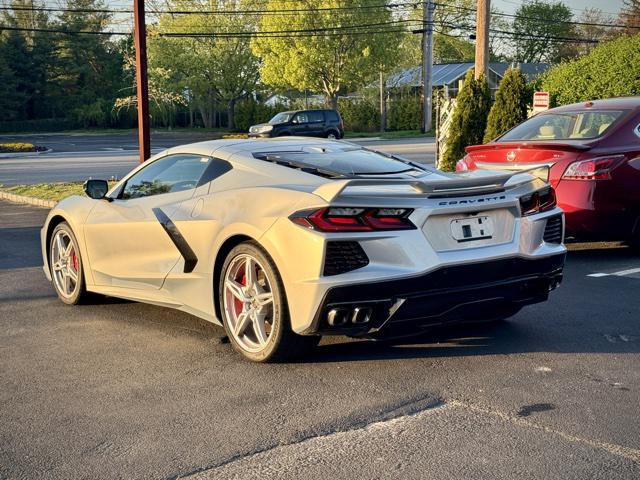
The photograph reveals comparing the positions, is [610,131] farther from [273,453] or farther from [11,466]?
[11,466]

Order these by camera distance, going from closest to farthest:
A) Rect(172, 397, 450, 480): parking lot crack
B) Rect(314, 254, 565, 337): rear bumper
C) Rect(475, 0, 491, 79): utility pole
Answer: Rect(172, 397, 450, 480): parking lot crack < Rect(314, 254, 565, 337): rear bumper < Rect(475, 0, 491, 79): utility pole

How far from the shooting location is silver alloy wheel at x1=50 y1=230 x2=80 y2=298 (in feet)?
22.4

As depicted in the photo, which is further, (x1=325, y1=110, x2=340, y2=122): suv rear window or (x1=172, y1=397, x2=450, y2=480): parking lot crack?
(x1=325, y1=110, x2=340, y2=122): suv rear window

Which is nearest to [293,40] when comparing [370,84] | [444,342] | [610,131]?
[370,84]

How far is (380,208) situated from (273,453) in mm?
1591

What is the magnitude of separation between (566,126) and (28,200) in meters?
10.2

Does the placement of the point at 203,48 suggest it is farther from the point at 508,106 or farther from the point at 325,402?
the point at 325,402

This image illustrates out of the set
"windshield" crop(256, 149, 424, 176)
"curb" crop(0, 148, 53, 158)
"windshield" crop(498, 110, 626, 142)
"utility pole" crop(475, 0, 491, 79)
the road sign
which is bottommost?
"curb" crop(0, 148, 53, 158)

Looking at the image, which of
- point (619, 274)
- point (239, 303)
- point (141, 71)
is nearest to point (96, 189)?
point (239, 303)

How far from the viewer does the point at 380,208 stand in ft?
15.3

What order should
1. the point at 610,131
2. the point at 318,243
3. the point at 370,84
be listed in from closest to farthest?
the point at 318,243 < the point at 610,131 < the point at 370,84

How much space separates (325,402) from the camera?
171 inches

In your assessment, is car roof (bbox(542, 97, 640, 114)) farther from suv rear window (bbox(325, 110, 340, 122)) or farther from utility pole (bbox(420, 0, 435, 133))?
utility pole (bbox(420, 0, 435, 133))

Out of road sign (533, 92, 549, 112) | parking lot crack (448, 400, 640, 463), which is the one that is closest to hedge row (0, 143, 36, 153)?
road sign (533, 92, 549, 112)
